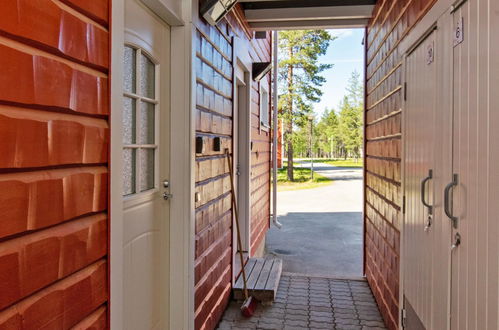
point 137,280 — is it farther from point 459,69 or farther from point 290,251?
point 290,251

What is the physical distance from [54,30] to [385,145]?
2897 mm

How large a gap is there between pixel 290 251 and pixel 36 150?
229 inches

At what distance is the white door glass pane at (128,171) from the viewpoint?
1.99 meters

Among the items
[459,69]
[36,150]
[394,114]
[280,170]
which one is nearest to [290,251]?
[394,114]

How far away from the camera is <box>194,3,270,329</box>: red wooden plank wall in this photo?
2.79 meters

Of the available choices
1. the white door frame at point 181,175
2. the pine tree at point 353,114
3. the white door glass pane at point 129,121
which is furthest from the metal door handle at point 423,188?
the pine tree at point 353,114

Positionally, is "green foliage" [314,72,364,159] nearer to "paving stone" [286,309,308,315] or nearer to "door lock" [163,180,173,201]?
"paving stone" [286,309,308,315]

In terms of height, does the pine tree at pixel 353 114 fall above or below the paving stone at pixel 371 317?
above

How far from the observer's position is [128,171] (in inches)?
80.4

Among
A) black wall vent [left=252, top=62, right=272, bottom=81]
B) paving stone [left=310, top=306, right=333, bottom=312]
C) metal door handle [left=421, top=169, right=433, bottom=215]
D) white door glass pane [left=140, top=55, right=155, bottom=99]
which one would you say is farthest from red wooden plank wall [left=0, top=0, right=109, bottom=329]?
black wall vent [left=252, top=62, right=272, bottom=81]

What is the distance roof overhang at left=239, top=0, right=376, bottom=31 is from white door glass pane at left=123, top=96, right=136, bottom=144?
8.42 feet

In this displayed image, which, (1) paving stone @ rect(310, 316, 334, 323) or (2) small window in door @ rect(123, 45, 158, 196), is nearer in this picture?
(2) small window in door @ rect(123, 45, 158, 196)

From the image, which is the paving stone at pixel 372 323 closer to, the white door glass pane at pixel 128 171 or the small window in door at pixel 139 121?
the small window in door at pixel 139 121

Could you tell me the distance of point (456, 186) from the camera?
5.82ft
